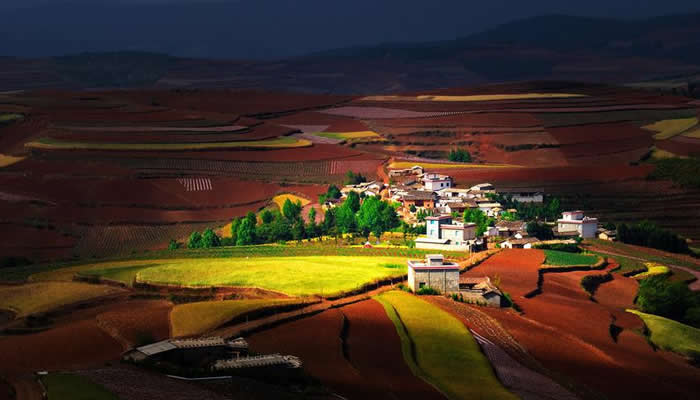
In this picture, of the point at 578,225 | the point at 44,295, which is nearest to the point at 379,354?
the point at 44,295

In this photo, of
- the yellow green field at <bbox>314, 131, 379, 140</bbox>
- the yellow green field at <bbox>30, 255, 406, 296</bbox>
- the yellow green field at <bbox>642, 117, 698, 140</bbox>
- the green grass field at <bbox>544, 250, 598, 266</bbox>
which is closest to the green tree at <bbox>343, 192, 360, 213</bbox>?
the green grass field at <bbox>544, 250, 598, 266</bbox>

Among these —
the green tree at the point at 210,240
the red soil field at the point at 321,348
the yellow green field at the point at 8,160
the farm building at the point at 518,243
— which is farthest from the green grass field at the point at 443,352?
the yellow green field at the point at 8,160

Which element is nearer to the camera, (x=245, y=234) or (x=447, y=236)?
(x=447, y=236)

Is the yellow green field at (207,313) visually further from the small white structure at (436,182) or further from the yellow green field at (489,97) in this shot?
the yellow green field at (489,97)

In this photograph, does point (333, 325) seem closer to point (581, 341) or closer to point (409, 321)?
point (409, 321)

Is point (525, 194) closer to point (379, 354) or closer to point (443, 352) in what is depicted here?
point (443, 352)

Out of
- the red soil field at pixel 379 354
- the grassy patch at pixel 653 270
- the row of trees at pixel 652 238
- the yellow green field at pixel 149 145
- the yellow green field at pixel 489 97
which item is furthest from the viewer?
the yellow green field at pixel 489 97
